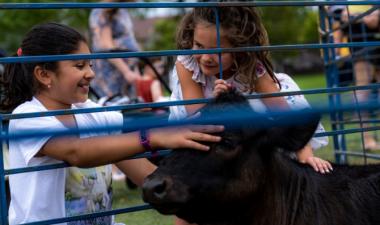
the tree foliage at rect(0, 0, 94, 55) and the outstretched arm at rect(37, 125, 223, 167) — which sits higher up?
the tree foliage at rect(0, 0, 94, 55)

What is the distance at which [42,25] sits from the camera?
336cm

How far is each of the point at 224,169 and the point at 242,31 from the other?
1327mm

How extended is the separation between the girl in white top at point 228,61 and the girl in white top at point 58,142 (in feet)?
2.06

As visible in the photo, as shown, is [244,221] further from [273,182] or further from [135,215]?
[135,215]

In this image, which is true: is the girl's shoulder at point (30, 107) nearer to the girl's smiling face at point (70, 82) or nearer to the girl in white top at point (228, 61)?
the girl's smiling face at point (70, 82)

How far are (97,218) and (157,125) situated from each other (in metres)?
1.37

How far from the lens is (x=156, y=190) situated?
2.49m

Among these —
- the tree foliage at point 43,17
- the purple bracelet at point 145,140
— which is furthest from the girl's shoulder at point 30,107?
the tree foliage at point 43,17

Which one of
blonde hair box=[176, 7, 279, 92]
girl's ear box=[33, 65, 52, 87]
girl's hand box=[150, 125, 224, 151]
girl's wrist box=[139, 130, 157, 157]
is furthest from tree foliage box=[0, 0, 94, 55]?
girl's hand box=[150, 125, 224, 151]

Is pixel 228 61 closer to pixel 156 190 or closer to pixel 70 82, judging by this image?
pixel 70 82

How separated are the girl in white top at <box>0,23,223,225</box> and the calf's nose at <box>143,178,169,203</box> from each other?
1.13 ft

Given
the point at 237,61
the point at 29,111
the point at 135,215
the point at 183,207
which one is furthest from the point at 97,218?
the point at 135,215

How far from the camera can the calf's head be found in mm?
2523

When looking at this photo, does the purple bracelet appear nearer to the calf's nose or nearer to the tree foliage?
the calf's nose
